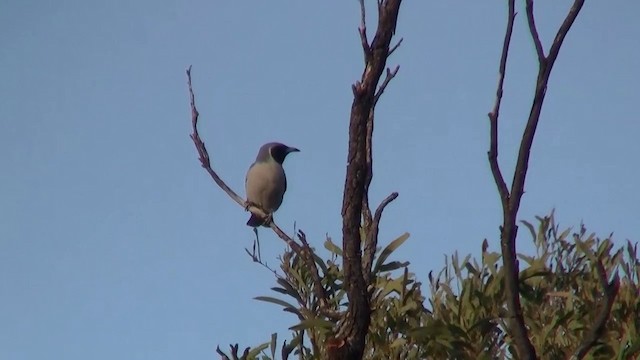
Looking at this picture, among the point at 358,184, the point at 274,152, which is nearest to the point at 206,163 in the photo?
the point at 358,184

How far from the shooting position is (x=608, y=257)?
4.73 m

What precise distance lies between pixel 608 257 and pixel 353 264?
2461 millimetres

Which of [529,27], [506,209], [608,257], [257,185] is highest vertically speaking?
[257,185]

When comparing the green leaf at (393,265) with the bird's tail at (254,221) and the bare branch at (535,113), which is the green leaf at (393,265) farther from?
→ the bird's tail at (254,221)

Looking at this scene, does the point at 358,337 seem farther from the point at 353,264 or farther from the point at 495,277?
the point at 495,277

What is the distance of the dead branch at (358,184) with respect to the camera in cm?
253

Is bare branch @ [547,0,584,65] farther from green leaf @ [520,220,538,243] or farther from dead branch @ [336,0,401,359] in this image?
green leaf @ [520,220,538,243]

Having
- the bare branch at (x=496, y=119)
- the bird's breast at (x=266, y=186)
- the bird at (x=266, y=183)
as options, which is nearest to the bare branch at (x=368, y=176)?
the bare branch at (x=496, y=119)

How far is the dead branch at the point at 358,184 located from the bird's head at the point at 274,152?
24.4 ft

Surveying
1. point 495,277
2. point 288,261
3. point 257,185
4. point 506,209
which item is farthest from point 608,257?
point 257,185

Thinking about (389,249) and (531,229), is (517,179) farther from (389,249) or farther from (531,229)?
(531,229)

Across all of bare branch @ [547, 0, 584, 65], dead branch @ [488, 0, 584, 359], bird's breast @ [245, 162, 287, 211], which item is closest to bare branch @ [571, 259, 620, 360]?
dead branch @ [488, 0, 584, 359]

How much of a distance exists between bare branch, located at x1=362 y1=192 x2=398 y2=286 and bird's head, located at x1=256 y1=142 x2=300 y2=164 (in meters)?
7.26

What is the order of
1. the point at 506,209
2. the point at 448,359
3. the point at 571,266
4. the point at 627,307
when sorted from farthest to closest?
the point at 571,266, the point at 627,307, the point at 448,359, the point at 506,209
